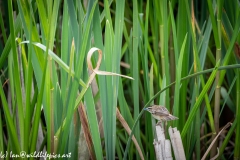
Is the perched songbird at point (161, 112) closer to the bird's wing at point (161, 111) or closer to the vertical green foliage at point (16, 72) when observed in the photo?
the bird's wing at point (161, 111)

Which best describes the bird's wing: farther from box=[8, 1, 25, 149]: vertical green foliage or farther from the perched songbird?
box=[8, 1, 25, 149]: vertical green foliage

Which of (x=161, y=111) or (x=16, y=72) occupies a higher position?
(x=16, y=72)

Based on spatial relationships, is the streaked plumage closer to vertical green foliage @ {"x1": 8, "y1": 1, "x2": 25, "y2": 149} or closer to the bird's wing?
the bird's wing

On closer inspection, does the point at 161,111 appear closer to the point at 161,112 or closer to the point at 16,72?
the point at 161,112

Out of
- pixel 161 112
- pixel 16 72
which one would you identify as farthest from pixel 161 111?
pixel 16 72

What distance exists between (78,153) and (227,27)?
615 millimetres

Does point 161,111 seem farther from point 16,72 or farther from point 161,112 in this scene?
point 16,72

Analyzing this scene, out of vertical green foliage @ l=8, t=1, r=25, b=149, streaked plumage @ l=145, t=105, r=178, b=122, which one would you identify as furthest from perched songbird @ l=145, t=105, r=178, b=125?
vertical green foliage @ l=8, t=1, r=25, b=149

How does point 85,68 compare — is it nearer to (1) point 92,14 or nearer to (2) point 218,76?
(1) point 92,14

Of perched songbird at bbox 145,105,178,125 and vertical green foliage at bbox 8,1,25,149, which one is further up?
vertical green foliage at bbox 8,1,25,149

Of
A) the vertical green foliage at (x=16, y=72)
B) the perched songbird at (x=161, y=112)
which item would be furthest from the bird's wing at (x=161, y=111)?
the vertical green foliage at (x=16, y=72)

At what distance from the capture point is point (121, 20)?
0.88 m

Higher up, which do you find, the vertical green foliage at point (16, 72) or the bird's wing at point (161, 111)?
the vertical green foliage at point (16, 72)

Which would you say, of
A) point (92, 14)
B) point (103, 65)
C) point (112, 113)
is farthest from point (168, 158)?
point (92, 14)
